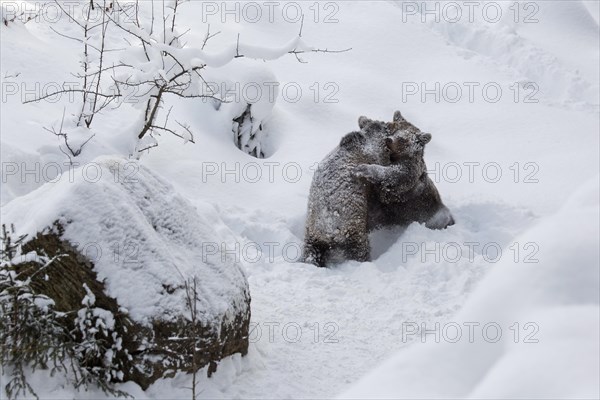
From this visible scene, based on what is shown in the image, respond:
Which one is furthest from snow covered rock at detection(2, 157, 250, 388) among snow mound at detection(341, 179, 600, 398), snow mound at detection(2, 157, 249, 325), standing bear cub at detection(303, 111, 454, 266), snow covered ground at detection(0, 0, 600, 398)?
snow mound at detection(341, 179, 600, 398)

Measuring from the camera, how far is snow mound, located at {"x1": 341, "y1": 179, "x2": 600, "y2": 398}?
1566mm

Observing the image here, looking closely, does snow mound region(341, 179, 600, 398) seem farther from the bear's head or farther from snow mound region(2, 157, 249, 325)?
the bear's head

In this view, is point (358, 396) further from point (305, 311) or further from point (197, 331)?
point (305, 311)

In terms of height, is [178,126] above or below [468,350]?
below

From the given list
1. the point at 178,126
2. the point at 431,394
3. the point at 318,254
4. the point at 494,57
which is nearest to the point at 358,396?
the point at 431,394

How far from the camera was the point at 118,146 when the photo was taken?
6785 mm

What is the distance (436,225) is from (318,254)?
45.1 inches

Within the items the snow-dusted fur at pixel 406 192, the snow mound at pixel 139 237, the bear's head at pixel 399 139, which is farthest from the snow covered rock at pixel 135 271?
the bear's head at pixel 399 139

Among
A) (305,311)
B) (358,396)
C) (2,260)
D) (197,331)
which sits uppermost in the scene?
(358,396)

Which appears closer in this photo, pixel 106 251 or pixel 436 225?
pixel 106 251

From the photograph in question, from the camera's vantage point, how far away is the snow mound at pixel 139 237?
13.0 feet

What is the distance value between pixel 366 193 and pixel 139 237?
7.62ft

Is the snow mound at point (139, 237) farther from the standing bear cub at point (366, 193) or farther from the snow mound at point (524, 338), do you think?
the snow mound at point (524, 338)

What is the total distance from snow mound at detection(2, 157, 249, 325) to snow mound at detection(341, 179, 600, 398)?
2367 millimetres
